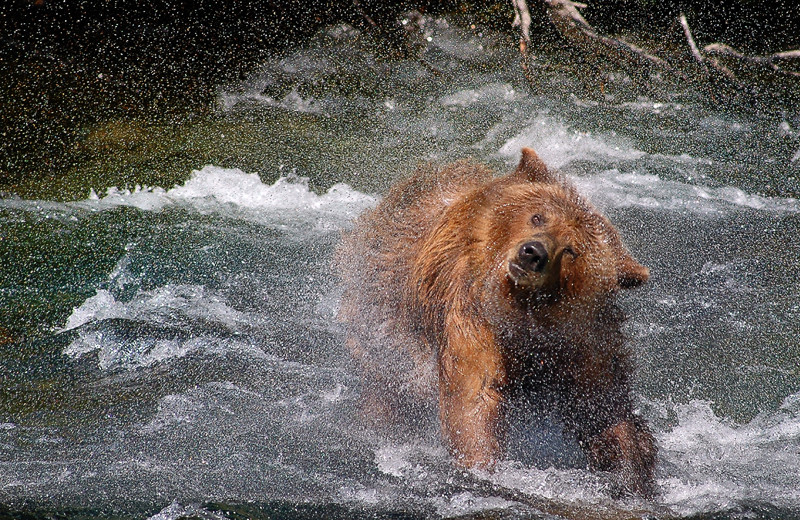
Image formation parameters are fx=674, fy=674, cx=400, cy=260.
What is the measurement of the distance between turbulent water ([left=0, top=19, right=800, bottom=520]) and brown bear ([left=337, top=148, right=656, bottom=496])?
0.26 m

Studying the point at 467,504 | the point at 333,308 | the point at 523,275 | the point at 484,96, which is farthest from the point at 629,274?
the point at 484,96

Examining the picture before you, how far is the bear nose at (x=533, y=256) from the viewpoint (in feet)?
10.4

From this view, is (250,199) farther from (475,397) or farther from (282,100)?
(475,397)

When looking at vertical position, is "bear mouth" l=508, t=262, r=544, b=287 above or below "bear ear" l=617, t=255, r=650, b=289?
above

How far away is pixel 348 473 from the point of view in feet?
12.5

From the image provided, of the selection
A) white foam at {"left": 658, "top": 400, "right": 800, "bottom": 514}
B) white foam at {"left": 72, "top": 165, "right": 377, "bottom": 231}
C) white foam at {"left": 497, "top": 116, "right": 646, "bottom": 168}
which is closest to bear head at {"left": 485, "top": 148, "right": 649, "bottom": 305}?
white foam at {"left": 658, "top": 400, "right": 800, "bottom": 514}

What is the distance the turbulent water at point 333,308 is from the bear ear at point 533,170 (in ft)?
5.16

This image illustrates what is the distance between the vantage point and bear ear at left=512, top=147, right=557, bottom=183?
161 inches

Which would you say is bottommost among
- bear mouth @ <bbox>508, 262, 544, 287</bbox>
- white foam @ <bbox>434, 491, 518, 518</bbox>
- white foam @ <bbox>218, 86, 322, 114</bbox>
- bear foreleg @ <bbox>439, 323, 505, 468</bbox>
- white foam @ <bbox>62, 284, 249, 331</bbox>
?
white foam @ <bbox>434, 491, 518, 518</bbox>

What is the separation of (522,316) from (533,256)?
1.63ft

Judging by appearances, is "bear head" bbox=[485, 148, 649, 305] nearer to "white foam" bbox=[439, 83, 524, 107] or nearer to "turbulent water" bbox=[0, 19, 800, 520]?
"turbulent water" bbox=[0, 19, 800, 520]

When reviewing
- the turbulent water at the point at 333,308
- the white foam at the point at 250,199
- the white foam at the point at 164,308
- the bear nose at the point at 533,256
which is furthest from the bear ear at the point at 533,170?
the white foam at the point at 250,199

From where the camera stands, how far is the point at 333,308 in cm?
573

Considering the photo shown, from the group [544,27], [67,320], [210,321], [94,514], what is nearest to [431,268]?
[94,514]
